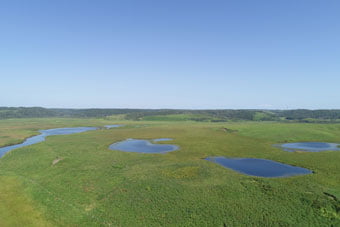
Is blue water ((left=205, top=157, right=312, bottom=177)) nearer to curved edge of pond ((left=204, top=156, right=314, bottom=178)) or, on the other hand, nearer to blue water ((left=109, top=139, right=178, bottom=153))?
curved edge of pond ((left=204, top=156, right=314, bottom=178))

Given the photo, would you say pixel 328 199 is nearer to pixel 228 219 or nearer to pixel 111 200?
pixel 228 219

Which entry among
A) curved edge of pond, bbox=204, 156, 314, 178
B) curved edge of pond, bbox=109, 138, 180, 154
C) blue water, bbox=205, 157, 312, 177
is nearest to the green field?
curved edge of pond, bbox=204, 156, 314, 178

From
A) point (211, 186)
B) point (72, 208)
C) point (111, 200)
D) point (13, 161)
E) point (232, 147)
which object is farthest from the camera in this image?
point (232, 147)

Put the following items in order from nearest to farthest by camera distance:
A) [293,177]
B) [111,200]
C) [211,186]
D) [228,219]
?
1. [228,219]
2. [111,200]
3. [211,186]
4. [293,177]

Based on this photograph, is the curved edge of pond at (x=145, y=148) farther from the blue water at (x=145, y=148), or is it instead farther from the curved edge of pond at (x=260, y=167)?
the curved edge of pond at (x=260, y=167)

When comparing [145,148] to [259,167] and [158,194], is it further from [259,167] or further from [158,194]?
[259,167]

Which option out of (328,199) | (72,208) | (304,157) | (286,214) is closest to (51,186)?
(72,208)

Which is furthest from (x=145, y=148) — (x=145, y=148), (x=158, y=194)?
(x=158, y=194)

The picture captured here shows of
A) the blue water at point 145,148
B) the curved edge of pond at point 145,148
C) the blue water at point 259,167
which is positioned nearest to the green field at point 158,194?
the blue water at point 259,167

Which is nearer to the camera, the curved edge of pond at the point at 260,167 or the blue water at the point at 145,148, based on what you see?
the curved edge of pond at the point at 260,167

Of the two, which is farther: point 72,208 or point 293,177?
point 293,177
